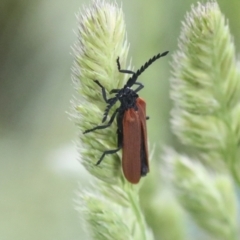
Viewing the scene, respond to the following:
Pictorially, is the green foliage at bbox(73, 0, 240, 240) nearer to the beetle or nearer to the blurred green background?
the beetle

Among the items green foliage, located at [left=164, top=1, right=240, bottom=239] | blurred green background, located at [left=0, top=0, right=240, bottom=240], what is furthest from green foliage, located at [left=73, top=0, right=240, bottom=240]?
blurred green background, located at [left=0, top=0, right=240, bottom=240]

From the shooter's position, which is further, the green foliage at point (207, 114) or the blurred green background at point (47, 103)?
the blurred green background at point (47, 103)

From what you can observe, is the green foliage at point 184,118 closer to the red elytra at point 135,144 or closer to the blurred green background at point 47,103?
the red elytra at point 135,144

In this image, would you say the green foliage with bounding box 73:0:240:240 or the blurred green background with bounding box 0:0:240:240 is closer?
the green foliage with bounding box 73:0:240:240

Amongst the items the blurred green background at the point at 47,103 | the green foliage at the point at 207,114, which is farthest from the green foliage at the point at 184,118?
the blurred green background at the point at 47,103

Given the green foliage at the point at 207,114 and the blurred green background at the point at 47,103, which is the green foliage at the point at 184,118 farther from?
the blurred green background at the point at 47,103

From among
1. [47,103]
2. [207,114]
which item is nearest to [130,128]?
[207,114]

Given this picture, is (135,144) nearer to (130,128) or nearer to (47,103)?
(130,128)
